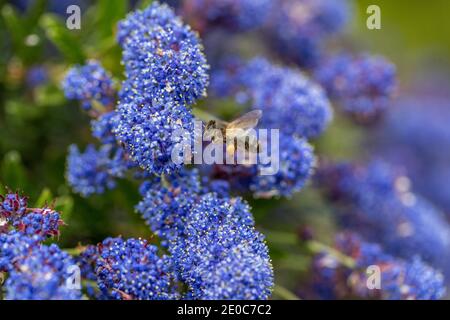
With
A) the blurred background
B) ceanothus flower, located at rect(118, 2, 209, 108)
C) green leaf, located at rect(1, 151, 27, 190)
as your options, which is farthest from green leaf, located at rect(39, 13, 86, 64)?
green leaf, located at rect(1, 151, 27, 190)

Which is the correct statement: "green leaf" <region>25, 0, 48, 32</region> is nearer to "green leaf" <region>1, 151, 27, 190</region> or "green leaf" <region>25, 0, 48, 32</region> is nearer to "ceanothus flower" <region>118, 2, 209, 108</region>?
"green leaf" <region>1, 151, 27, 190</region>

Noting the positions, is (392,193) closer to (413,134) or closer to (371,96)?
(371,96)

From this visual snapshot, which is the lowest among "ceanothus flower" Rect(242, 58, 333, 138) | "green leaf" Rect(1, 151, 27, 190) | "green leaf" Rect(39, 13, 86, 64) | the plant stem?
the plant stem

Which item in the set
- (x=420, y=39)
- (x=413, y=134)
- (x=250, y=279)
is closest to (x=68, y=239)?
(x=250, y=279)

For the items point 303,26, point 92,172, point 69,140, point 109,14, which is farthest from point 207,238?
point 303,26

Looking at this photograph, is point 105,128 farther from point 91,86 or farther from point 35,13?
point 35,13

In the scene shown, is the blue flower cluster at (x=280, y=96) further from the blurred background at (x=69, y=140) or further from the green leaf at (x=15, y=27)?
the green leaf at (x=15, y=27)
